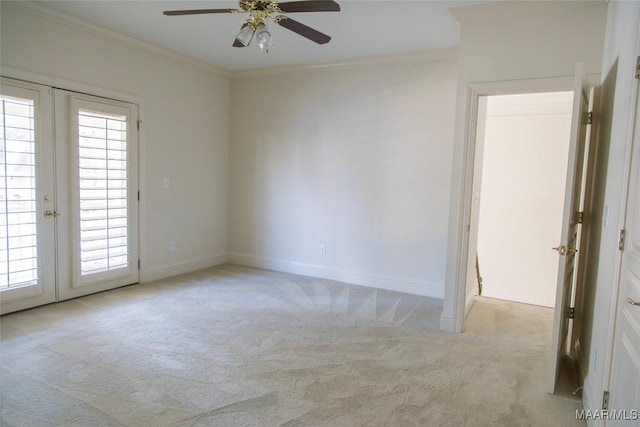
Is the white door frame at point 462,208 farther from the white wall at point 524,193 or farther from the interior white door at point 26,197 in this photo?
the interior white door at point 26,197

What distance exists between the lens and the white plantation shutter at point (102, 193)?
401cm

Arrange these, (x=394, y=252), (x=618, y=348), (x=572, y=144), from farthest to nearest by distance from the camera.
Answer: (x=394, y=252) < (x=572, y=144) < (x=618, y=348)

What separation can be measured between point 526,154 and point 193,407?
18.4 feet

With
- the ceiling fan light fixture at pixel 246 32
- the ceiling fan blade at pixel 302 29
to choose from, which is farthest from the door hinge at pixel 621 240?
→ the ceiling fan light fixture at pixel 246 32

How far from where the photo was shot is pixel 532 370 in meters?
2.87

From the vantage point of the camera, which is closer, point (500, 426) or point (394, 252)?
point (500, 426)

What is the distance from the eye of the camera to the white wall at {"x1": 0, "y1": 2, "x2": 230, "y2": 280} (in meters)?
3.65

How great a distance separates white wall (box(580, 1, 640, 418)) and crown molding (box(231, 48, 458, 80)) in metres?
1.76

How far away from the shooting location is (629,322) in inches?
66.3

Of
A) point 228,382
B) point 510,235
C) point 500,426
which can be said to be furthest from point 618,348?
point 510,235

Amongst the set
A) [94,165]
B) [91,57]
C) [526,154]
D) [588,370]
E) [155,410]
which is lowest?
[155,410]

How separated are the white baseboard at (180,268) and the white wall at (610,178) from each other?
4.53 metres

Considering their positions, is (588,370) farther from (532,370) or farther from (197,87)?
(197,87)

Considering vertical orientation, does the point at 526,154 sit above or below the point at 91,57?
below
